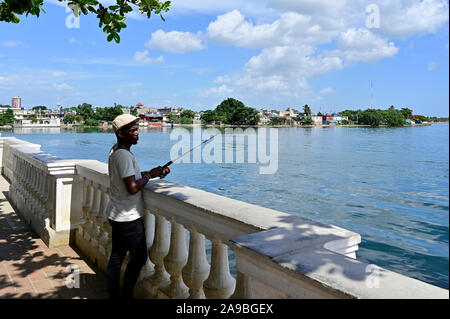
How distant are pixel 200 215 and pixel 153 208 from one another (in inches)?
29.0

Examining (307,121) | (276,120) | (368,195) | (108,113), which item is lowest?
(368,195)

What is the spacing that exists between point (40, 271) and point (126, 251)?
1743mm

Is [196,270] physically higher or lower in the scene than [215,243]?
lower

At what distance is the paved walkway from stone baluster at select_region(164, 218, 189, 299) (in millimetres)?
1083

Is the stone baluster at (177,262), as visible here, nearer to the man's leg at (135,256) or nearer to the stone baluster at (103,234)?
the man's leg at (135,256)

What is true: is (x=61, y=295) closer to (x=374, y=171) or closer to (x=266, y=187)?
(x=266, y=187)

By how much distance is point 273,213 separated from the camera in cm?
235

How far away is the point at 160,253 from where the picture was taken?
3236mm

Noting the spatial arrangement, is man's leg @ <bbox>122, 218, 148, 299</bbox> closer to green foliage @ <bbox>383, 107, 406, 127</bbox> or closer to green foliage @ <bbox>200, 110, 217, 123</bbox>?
green foliage @ <bbox>200, 110, 217, 123</bbox>

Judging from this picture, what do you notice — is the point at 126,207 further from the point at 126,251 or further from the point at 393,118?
the point at 393,118

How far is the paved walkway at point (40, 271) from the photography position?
3.72 meters

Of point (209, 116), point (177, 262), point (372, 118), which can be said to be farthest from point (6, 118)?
point (177, 262)
